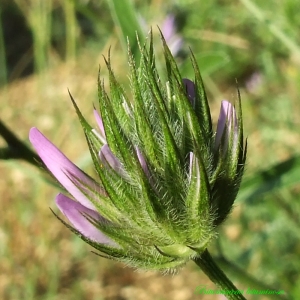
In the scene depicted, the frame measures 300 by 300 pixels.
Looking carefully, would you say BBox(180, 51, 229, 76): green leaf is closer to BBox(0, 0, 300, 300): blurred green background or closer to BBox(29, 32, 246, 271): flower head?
BBox(0, 0, 300, 300): blurred green background

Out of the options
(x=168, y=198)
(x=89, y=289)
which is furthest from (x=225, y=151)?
Result: (x=89, y=289)

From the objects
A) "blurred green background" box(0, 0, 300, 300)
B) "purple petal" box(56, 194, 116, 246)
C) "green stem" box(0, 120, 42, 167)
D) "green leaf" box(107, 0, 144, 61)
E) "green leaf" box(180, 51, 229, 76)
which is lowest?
"blurred green background" box(0, 0, 300, 300)

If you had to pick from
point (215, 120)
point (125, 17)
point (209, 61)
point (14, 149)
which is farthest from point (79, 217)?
point (215, 120)

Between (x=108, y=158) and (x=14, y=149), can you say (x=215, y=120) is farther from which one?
(x=108, y=158)

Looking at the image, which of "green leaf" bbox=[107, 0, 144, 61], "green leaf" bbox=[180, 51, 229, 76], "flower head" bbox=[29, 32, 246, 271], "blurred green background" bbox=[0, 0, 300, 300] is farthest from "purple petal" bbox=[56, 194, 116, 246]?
"green leaf" bbox=[180, 51, 229, 76]

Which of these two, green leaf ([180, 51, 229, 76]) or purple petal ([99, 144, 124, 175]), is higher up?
purple petal ([99, 144, 124, 175])

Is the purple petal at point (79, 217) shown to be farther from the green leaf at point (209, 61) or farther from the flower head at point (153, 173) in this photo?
the green leaf at point (209, 61)

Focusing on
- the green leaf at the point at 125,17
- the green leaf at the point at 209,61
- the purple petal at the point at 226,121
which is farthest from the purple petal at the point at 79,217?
the green leaf at the point at 209,61

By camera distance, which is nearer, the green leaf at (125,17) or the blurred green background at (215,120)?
the green leaf at (125,17)
